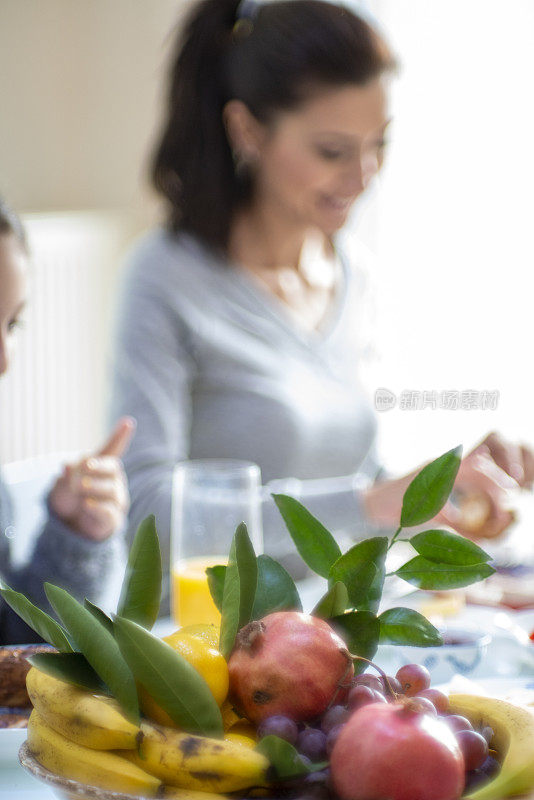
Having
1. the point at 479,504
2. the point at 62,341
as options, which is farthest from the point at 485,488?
the point at 62,341

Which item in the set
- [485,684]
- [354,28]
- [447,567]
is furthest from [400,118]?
[447,567]

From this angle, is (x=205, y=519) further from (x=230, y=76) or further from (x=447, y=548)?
(x=230, y=76)

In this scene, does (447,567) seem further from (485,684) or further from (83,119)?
(83,119)

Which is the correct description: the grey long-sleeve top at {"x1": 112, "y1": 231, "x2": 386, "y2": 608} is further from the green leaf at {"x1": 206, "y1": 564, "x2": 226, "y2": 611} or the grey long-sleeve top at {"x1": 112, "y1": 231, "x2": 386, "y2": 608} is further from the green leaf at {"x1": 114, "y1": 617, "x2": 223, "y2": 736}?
the green leaf at {"x1": 114, "y1": 617, "x2": 223, "y2": 736}

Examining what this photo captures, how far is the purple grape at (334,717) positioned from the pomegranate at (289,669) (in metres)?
0.01

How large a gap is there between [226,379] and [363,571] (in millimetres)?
986

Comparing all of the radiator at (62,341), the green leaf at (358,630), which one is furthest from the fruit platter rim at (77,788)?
the radiator at (62,341)

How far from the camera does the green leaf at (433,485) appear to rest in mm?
501

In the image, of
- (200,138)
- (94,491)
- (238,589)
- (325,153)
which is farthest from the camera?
(200,138)

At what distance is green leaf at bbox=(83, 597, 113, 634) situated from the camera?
45cm

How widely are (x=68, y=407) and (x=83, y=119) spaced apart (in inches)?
32.3

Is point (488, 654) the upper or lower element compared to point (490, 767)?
lower

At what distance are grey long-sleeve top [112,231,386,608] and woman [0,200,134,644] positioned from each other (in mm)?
173

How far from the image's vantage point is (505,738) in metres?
0.45
